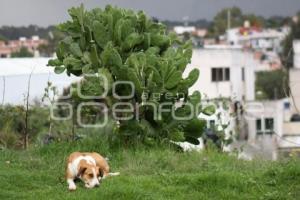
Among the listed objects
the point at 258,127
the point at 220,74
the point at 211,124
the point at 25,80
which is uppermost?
the point at 220,74

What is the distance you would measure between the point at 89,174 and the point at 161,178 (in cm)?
74

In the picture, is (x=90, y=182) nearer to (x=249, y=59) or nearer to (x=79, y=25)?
(x=79, y=25)

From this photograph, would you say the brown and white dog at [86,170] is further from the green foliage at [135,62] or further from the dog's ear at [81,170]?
the green foliage at [135,62]

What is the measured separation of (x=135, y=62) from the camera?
827 centimetres

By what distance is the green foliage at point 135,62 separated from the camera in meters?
8.32

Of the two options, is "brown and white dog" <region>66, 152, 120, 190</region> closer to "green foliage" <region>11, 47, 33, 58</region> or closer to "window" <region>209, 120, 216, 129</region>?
"window" <region>209, 120, 216, 129</region>

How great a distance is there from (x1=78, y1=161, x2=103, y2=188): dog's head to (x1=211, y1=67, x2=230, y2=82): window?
25.3 metres

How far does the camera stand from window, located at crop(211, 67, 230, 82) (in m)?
31.3

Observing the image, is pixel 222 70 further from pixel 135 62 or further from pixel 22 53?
pixel 135 62

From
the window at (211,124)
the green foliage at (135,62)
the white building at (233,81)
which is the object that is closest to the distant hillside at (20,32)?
the white building at (233,81)

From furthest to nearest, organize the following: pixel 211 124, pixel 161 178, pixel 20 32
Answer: pixel 20 32 → pixel 211 124 → pixel 161 178

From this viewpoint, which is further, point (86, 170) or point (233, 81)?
point (233, 81)

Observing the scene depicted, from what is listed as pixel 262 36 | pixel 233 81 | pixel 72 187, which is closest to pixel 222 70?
pixel 233 81

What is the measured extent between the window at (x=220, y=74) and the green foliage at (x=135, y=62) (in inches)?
874
